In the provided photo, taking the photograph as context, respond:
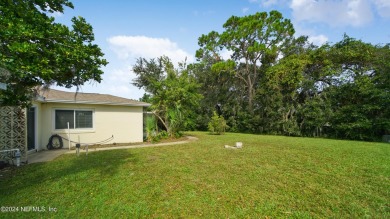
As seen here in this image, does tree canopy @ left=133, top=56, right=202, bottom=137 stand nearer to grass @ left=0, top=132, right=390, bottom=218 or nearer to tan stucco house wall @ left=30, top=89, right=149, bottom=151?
tan stucco house wall @ left=30, top=89, right=149, bottom=151

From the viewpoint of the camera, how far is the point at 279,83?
18.6 metres

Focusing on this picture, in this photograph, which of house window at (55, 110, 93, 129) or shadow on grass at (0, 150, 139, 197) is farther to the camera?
house window at (55, 110, 93, 129)

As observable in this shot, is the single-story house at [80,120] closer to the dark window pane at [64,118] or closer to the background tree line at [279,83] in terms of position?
the dark window pane at [64,118]

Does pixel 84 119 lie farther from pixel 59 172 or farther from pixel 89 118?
pixel 59 172

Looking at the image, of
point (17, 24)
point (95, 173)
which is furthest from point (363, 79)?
point (17, 24)

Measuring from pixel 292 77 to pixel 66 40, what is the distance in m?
17.9

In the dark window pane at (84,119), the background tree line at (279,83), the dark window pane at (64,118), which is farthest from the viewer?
the background tree line at (279,83)

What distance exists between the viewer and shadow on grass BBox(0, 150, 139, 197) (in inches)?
181

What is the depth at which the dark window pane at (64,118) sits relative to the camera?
9664mm

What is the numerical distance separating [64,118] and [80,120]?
714mm

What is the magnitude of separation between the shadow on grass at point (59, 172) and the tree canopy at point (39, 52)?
1.96 m

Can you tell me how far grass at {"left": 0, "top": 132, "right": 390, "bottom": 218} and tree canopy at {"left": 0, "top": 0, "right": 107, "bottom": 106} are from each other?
2291 millimetres

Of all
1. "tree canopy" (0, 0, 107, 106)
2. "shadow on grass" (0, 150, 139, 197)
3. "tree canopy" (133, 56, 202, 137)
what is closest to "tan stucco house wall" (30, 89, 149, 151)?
"tree canopy" (133, 56, 202, 137)

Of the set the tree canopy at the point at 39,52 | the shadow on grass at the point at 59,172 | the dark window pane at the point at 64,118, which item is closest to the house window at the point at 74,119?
the dark window pane at the point at 64,118
